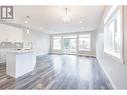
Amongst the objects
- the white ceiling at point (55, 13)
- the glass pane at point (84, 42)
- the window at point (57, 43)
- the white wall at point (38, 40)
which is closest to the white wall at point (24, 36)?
the white wall at point (38, 40)

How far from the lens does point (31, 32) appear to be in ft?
32.6

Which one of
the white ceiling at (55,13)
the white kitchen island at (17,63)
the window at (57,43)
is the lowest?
the white kitchen island at (17,63)

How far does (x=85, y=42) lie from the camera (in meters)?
12.0

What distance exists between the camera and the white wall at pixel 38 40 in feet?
30.8

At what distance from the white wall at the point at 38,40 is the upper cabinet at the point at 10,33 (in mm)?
889

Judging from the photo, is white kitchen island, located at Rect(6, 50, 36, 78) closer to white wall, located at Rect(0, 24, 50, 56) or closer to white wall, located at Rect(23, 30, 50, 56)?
white wall, located at Rect(0, 24, 50, 56)

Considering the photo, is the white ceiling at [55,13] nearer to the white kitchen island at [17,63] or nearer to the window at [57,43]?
the white kitchen island at [17,63]

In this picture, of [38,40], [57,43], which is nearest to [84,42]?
[57,43]

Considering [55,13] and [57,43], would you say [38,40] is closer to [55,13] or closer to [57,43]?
[57,43]

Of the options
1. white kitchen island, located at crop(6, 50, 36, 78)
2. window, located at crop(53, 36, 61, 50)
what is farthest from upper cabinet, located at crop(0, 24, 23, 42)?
window, located at crop(53, 36, 61, 50)

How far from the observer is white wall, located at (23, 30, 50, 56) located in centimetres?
940

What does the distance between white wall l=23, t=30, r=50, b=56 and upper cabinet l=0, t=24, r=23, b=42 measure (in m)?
0.89

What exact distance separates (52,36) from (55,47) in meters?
1.40
